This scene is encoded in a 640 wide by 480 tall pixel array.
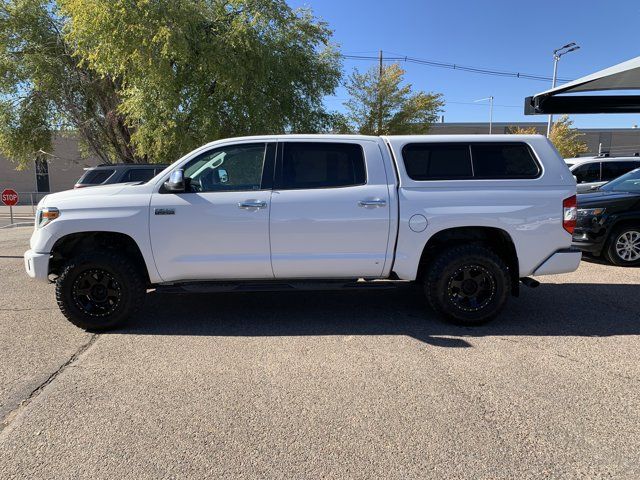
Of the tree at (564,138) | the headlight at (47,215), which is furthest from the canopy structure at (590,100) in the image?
the tree at (564,138)

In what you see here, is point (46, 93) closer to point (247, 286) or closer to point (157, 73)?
point (157, 73)

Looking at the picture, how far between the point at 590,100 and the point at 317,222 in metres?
5.55

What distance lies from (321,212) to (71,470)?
2.94 meters

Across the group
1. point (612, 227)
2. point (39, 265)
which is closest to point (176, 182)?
point (39, 265)

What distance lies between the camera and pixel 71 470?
2561 mm

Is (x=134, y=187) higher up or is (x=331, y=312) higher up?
(x=134, y=187)

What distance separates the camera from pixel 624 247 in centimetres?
774

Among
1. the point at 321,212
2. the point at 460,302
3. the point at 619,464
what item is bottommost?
the point at 619,464

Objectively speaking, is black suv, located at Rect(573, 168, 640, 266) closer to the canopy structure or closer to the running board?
the canopy structure

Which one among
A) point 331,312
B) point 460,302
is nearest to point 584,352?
point 460,302

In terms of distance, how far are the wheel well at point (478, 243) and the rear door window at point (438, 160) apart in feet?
1.91

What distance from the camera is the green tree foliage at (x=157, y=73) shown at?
40.6 ft

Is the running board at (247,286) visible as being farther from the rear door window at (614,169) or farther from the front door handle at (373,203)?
the rear door window at (614,169)

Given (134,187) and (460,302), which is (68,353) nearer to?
(134,187)
